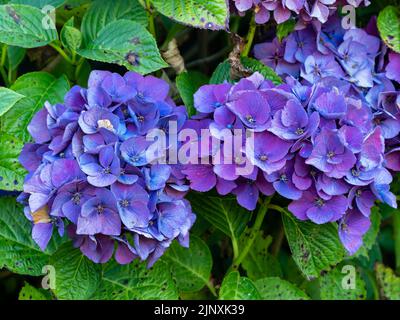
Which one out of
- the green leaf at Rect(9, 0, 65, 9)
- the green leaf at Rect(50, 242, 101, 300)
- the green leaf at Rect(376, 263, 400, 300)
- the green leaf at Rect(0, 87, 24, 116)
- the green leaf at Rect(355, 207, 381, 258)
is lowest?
the green leaf at Rect(376, 263, 400, 300)

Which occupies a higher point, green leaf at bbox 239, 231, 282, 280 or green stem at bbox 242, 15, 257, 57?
green stem at bbox 242, 15, 257, 57

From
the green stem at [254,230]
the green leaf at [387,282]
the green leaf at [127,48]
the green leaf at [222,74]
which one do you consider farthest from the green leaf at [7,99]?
the green leaf at [387,282]

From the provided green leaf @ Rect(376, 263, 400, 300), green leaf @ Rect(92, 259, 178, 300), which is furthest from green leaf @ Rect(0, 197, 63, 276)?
green leaf @ Rect(376, 263, 400, 300)

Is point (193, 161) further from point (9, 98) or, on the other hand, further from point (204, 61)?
point (204, 61)

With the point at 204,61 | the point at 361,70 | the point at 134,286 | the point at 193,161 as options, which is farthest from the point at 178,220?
the point at 204,61

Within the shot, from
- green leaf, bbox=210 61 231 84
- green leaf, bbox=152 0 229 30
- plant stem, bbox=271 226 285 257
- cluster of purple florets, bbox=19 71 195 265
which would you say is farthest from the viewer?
plant stem, bbox=271 226 285 257

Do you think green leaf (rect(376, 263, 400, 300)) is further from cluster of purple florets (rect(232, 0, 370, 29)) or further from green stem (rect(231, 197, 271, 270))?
Result: cluster of purple florets (rect(232, 0, 370, 29))

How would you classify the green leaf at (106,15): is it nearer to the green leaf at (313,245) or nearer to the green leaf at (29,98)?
the green leaf at (29,98)
